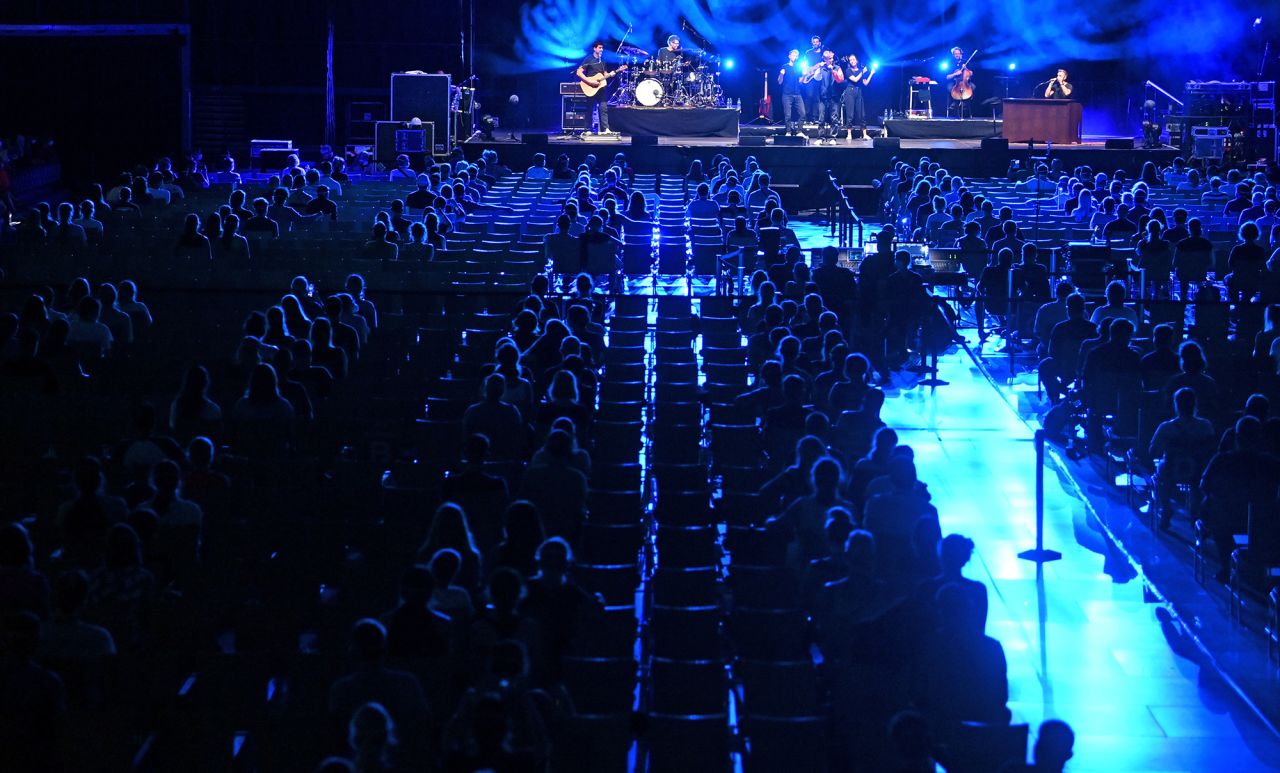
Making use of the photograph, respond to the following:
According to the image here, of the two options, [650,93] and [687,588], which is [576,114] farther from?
[687,588]

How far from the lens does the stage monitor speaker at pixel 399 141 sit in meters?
28.4

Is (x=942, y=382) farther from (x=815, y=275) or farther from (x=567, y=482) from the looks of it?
(x=567, y=482)

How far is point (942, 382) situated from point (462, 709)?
9.62 meters

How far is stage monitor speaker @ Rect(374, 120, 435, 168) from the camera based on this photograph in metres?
28.4

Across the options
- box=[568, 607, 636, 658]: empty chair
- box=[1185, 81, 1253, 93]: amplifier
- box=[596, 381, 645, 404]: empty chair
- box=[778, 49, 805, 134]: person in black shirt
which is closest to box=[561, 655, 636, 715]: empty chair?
box=[568, 607, 636, 658]: empty chair

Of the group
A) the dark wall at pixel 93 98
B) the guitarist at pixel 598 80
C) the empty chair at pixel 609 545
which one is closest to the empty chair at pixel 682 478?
the empty chair at pixel 609 545

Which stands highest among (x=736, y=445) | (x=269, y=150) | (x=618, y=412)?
(x=269, y=150)

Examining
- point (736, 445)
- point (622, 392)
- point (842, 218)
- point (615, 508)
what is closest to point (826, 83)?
point (842, 218)

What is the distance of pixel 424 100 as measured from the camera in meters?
29.2

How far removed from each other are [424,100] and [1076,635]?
21.4 meters

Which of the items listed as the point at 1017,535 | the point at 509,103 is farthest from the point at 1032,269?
the point at 509,103

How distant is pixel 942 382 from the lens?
15.8 m

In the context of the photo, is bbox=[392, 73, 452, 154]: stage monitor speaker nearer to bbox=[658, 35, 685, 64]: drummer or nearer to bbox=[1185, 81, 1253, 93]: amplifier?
bbox=[658, 35, 685, 64]: drummer

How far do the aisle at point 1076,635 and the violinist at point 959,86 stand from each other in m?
19.0
